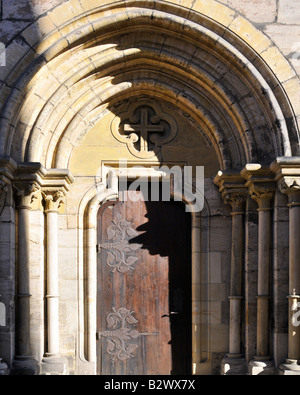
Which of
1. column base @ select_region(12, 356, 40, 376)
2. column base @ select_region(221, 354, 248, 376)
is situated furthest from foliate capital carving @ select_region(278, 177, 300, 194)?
column base @ select_region(12, 356, 40, 376)

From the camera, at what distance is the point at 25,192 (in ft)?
20.0

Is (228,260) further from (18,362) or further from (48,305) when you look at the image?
(18,362)

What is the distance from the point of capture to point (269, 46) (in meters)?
6.12

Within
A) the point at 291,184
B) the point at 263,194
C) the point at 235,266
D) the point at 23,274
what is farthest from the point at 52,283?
the point at 291,184

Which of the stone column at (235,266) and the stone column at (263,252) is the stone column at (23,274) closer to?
the stone column at (235,266)

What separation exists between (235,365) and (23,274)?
7.28ft

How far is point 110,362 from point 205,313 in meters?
1.08

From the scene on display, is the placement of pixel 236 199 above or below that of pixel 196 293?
above

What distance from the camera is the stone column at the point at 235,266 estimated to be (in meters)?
6.36

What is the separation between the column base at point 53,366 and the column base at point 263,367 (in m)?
1.79

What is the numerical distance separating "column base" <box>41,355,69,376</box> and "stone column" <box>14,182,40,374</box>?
189mm

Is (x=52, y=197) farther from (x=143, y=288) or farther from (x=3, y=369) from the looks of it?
(x=3, y=369)

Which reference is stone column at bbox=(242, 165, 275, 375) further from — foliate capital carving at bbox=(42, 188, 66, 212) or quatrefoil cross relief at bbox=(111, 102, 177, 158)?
foliate capital carving at bbox=(42, 188, 66, 212)

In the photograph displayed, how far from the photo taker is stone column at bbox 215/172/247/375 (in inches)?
250
